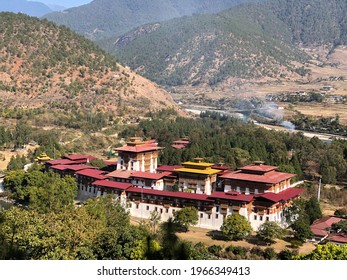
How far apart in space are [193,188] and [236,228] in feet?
31.2

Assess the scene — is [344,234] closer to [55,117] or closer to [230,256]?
[230,256]

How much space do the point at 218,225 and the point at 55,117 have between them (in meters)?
51.7

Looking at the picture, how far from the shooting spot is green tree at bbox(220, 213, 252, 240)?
3572 centimetres

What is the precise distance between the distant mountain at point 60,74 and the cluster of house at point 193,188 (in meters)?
45.6

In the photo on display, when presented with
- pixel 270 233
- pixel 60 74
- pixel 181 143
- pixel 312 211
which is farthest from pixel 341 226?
pixel 60 74

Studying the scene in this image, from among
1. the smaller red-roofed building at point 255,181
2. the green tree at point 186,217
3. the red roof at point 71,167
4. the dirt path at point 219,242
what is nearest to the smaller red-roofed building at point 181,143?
the red roof at point 71,167

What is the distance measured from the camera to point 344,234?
34.9 m

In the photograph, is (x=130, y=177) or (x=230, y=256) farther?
(x=130, y=177)

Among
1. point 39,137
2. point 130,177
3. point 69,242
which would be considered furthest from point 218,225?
point 39,137

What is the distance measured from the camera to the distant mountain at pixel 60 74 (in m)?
96.3

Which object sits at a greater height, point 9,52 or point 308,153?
point 9,52

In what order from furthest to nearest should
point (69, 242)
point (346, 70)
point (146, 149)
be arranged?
point (346, 70)
point (146, 149)
point (69, 242)

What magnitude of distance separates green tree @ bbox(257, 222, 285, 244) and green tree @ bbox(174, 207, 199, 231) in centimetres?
508

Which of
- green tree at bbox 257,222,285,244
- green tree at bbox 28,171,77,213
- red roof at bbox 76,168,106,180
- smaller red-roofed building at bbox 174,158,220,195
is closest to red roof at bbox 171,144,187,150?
red roof at bbox 76,168,106,180
